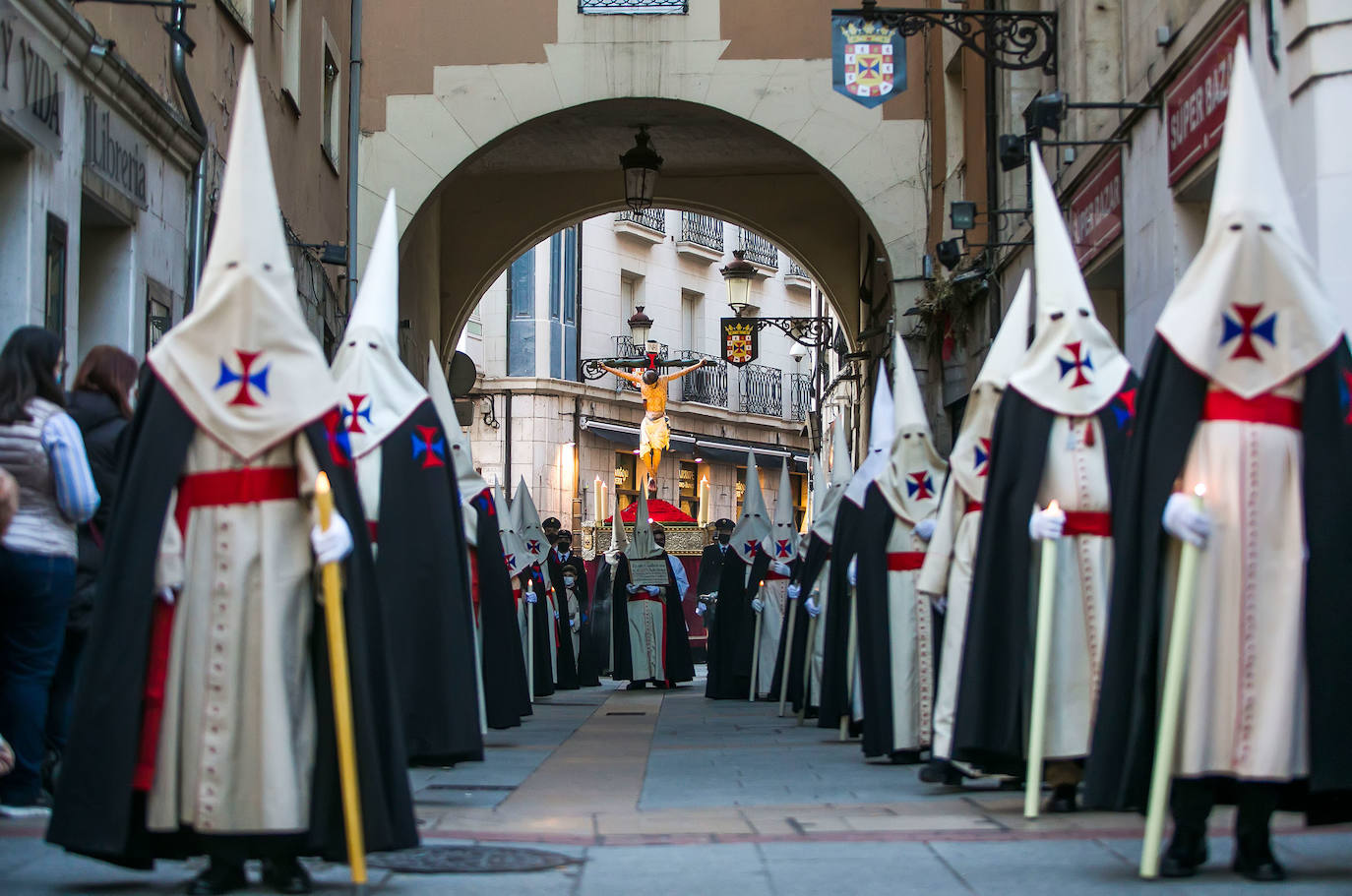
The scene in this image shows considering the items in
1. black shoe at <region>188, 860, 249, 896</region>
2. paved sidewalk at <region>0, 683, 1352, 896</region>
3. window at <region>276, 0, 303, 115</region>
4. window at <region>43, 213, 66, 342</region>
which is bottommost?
paved sidewalk at <region>0, 683, 1352, 896</region>

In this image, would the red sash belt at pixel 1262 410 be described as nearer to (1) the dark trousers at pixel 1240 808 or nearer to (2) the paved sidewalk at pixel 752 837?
(1) the dark trousers at pixel 1240 808

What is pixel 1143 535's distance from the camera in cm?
597

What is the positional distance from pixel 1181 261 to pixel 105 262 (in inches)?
275

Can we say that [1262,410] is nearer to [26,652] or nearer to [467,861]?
[467,861]

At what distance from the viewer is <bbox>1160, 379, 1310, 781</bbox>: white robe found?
222 inches

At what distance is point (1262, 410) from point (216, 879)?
3421 mm

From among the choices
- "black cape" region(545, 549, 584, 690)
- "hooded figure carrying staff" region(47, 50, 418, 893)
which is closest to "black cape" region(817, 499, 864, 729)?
"hooded figure carrying staff" region(47, 50, 418, 893)

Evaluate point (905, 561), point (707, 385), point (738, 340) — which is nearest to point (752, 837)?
point (905, 561)

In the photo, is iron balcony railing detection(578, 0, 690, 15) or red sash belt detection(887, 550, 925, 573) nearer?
red sash belt detection(887, 550, 925, 573)

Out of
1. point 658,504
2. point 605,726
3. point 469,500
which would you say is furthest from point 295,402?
point 658,504

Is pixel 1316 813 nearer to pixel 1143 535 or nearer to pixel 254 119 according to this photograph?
pixel 1143 535

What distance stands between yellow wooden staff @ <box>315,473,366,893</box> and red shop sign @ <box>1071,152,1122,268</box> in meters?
8.75

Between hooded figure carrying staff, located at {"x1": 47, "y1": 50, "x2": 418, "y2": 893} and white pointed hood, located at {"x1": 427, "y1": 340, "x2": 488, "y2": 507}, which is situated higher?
white pointed hood, located at {"x1": 427, "y1": 340, "x2": 488, "y2": 507}

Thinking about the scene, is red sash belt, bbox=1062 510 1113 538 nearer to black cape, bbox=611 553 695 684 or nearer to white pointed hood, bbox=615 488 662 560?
white pointed hood, bbox=615 488 662 560
